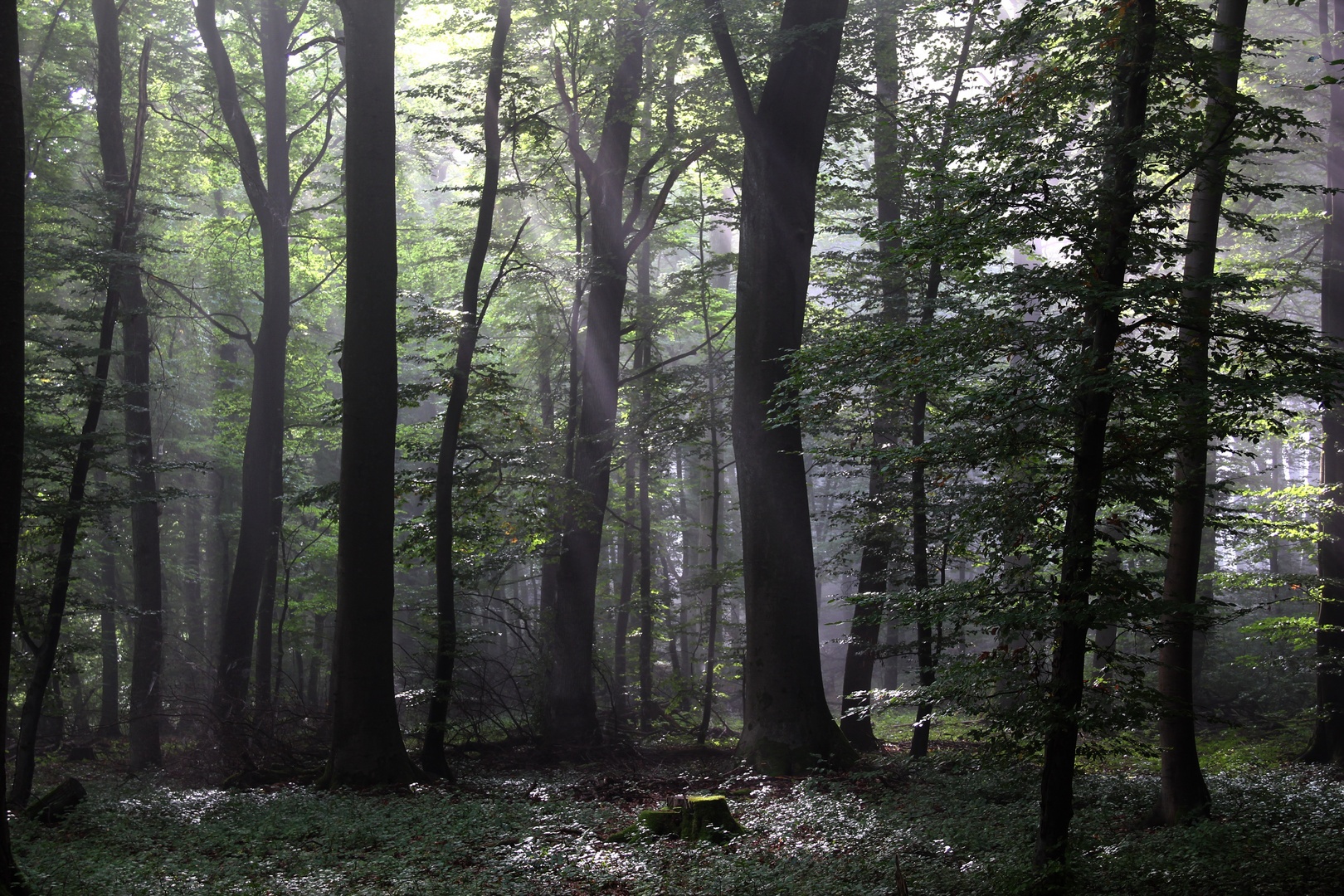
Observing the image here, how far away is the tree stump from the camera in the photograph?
7.31 meters

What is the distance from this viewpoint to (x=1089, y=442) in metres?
4.64

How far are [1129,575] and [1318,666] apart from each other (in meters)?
7.26

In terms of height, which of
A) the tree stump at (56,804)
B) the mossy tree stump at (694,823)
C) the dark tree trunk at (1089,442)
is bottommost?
the tree stump at (56,804)

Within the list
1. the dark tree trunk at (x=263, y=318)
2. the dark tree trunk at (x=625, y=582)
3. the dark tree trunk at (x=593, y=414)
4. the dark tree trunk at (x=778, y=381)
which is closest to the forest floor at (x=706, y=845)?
the dark tree trunk at (x=778, y=381)

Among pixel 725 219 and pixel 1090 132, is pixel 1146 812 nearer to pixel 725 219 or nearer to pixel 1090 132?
pixel 1090 132

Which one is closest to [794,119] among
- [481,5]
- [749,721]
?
[481,5]

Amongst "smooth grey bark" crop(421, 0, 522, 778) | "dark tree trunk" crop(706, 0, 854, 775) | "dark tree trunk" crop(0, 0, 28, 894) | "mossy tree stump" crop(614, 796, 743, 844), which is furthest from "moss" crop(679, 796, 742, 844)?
"dark tree trunk" crop(0, 0, 28, 894)

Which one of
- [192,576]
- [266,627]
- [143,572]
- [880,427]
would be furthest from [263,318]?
[192,576]

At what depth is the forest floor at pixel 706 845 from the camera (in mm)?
5066

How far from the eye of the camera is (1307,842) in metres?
5.43

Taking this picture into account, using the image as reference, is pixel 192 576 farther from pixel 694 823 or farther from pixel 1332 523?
pixel 1332 523

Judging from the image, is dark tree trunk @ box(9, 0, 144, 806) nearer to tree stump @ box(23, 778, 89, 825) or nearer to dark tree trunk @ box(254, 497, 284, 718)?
tree stump @ box(23, 778, 89, 825)

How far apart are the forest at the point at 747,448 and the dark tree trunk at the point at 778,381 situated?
51mm

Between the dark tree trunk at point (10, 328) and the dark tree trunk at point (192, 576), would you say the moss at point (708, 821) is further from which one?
the dark tree trunk at point (192, 576)
